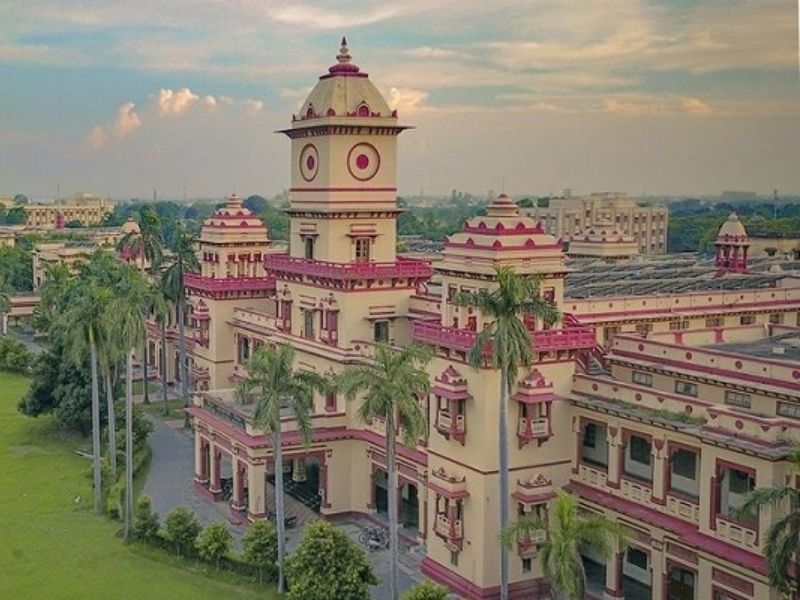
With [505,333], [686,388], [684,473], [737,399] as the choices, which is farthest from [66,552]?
[737,399]

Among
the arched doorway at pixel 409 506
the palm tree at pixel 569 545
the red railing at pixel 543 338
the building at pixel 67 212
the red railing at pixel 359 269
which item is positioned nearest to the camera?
the palm tree at pixel 569 545

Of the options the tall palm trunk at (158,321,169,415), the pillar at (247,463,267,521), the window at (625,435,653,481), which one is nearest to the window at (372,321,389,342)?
the pillar at (247,463,267,521)

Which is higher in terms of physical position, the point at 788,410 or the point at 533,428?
the point at 788,410

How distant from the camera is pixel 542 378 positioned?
53.7 feet

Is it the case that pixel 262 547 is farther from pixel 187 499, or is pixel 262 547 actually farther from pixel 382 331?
pixel 382 331

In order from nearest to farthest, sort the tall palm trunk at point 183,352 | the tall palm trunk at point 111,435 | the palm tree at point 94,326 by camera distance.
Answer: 1. the palm tree at point 94,326
2. the tall palm trunk at point 111,435
3. the tall palm trunk at point 183,352

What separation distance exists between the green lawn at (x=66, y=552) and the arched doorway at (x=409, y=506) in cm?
452

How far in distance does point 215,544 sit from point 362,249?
7.99 meters

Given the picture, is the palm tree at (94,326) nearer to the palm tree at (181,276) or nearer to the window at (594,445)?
the palm tree at (181,276)

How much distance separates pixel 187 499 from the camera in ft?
75.1

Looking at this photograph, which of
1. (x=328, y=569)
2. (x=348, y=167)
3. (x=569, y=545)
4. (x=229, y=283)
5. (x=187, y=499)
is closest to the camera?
(x=569, y=545)

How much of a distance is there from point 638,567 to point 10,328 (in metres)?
41.6

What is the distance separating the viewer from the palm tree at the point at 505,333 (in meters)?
14.7

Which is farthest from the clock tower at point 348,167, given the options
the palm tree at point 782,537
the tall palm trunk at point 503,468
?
the palm tree at point 782,537
